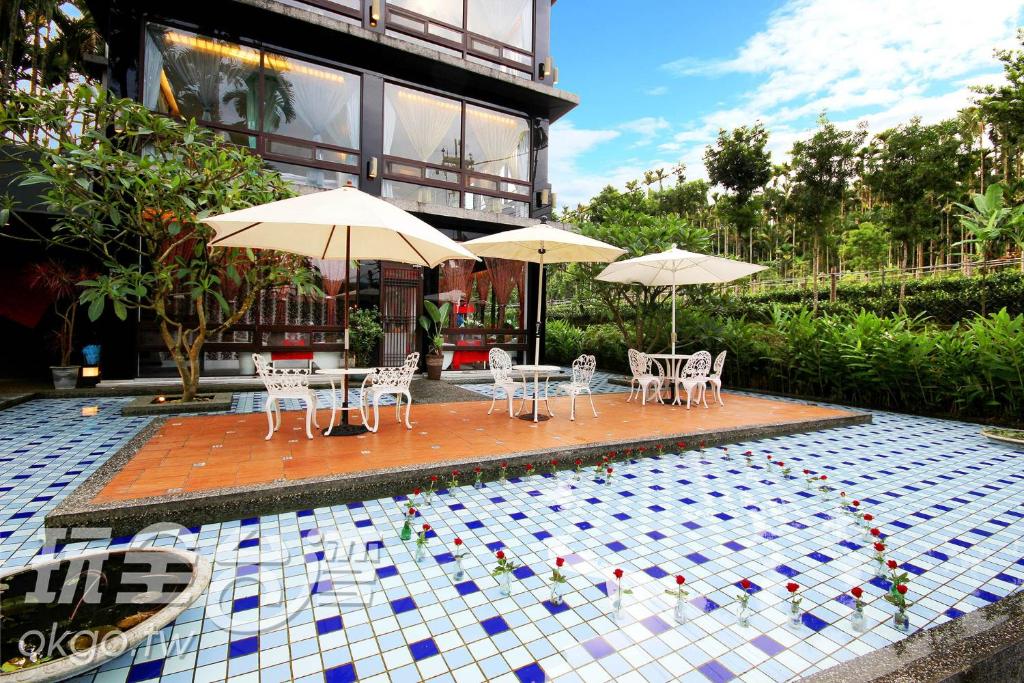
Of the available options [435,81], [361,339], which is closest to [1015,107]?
[435,81]

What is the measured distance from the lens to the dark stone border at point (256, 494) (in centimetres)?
301

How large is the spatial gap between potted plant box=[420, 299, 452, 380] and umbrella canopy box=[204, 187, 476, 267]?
472 centimetres

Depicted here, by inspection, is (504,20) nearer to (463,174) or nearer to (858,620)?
(463,174)

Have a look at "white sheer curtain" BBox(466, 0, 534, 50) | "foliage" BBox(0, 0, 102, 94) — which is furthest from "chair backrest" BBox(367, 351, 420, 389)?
"foliage" BBox(0, 0, 102, 94)

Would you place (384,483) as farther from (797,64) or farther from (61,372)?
(797,64)

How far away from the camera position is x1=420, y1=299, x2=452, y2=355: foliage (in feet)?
34.5

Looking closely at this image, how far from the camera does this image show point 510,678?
1.86 m

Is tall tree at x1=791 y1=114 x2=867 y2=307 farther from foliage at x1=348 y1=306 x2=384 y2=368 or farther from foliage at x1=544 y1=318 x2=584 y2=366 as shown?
foliage at x1=348 y1=306 x2=384 y2=368

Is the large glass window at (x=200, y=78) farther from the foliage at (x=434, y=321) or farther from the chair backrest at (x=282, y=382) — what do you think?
the chair backrest at (x=282, y=382)

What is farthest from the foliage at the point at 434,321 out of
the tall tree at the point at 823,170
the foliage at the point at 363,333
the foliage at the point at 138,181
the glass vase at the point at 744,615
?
the tall tree at the point at 823,170

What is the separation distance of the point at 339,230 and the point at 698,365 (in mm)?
5533

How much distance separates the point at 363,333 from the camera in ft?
32.1

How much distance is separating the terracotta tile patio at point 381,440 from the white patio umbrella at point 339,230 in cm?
76

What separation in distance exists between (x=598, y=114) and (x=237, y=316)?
24.3 metres
